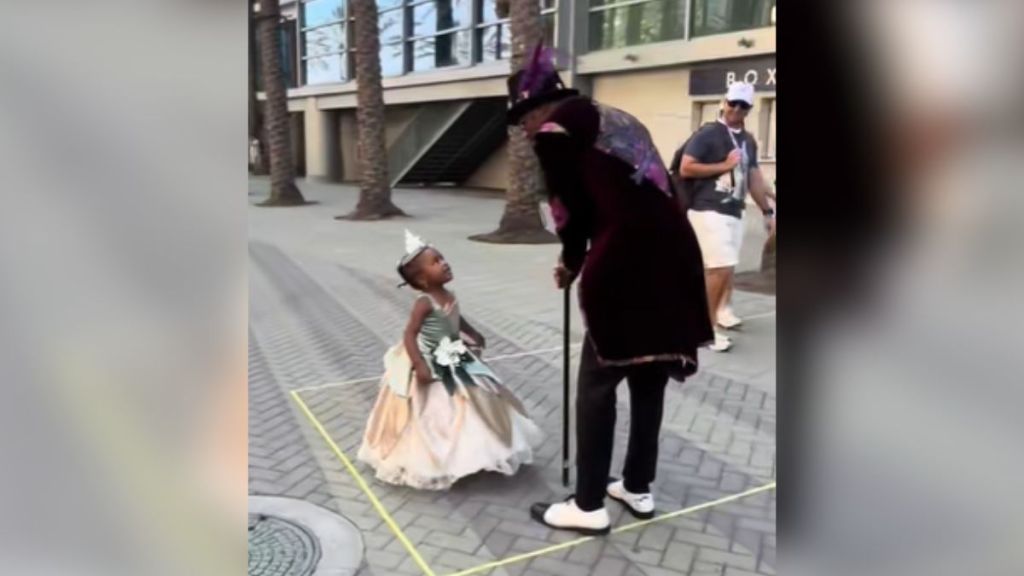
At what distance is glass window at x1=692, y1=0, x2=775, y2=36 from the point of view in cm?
307

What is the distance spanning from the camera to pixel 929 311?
3.31ft

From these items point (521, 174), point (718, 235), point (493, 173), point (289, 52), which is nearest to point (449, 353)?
point (289, 52)

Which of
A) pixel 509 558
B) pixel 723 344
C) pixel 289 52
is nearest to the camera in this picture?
pixel 509 558

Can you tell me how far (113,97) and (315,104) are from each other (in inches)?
101

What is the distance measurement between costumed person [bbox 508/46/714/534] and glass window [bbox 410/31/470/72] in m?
1.34

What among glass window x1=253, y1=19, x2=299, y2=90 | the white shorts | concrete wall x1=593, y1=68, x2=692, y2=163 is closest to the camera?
glass window x1=253, y1=19, x2=299, y2=90

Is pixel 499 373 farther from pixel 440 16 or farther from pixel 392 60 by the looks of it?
pixel 440 16

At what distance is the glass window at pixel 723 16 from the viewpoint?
3.07 metres

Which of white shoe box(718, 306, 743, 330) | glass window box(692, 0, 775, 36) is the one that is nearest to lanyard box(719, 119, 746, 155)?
glass window box(692, 0, 775, 36)

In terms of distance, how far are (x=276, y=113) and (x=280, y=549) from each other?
1504 mm

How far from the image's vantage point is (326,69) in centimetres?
334

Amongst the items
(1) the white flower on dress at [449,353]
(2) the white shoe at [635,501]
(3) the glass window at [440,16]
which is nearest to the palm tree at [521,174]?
(3) the glass window at [440,16]

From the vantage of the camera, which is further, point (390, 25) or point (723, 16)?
point (723, 16)

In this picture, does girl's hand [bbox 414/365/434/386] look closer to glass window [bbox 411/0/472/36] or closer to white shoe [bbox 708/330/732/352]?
glass window [bbox 411/0/472/36]
